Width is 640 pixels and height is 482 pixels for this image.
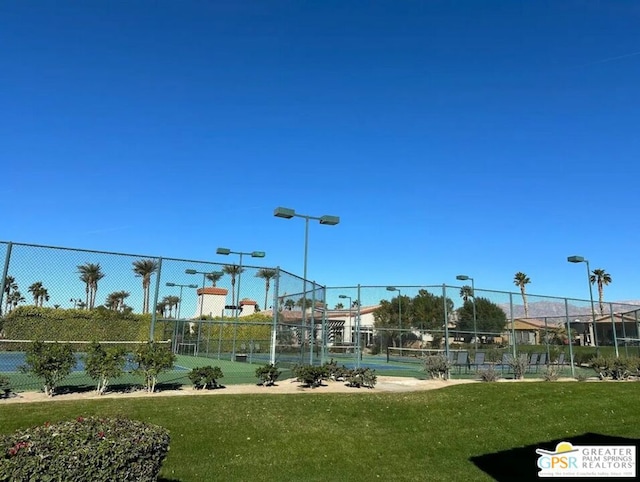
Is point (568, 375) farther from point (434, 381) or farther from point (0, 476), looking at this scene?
point (0, 476)

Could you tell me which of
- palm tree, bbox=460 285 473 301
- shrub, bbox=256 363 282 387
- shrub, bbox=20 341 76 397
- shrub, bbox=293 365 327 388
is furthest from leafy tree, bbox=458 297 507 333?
shrub, bbox=20 341 76 397

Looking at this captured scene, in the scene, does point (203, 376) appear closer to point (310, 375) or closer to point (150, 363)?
Result: point (150, 363)

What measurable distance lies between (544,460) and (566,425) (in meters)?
2.92

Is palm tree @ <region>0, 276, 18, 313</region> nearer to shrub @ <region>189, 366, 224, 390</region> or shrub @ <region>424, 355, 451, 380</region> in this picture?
shrub @ <region>189, 366, 224, 390</region>

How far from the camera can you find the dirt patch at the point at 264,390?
8.95 metres

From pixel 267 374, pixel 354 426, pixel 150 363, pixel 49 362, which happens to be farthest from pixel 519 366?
pixel 49 362

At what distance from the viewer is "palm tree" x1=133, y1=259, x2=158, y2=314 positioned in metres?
11.3

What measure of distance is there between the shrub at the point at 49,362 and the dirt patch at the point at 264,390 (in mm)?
348

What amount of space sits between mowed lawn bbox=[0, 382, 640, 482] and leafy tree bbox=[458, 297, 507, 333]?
12648 mm

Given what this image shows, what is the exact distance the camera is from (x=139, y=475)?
3.07m

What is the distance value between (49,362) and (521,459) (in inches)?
361

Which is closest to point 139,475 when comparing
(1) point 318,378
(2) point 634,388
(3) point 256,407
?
(3) point 256,407

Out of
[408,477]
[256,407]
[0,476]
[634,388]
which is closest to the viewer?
[0,476]
